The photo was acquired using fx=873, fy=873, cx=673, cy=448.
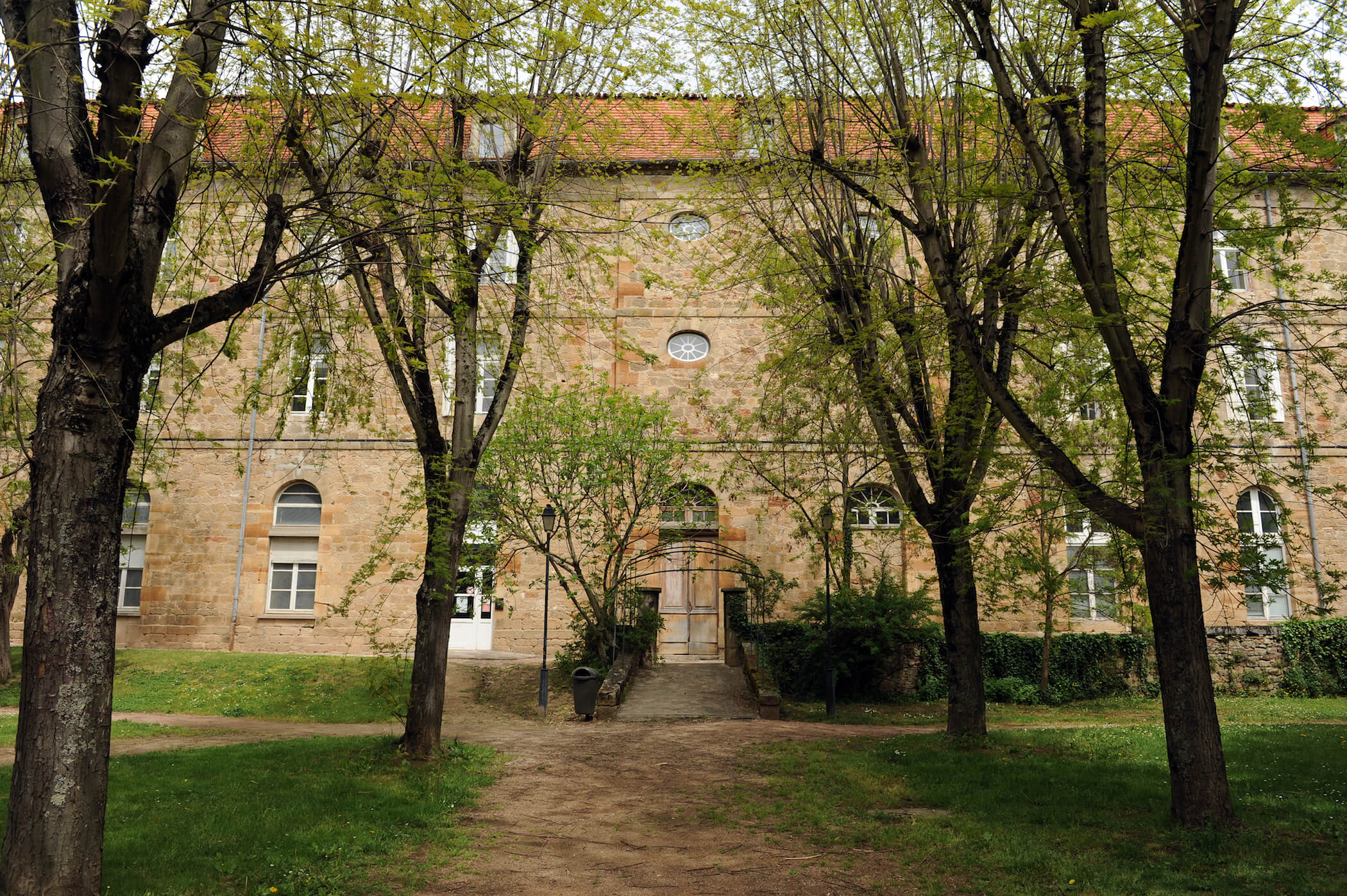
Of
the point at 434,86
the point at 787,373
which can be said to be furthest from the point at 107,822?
the point at 787,373

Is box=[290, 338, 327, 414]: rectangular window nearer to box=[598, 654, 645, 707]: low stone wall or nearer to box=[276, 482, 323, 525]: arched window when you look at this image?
box=[598, 654, 645, 707]: low stone wall

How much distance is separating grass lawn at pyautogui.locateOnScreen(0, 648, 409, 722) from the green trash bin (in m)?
2.54

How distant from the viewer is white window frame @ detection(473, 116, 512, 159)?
23.0ft

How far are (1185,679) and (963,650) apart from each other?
396 cm

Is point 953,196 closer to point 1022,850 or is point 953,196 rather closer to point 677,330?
point 1022,850

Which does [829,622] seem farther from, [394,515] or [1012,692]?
[394,515]

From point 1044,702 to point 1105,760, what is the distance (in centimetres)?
717

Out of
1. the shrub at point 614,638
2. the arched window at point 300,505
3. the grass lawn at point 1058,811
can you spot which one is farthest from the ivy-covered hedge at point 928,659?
the arched window at point 300,505

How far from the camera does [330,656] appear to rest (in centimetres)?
1705

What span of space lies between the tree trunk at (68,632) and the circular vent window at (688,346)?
15371 mm

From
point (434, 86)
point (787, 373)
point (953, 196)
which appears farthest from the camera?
point (787, 373)

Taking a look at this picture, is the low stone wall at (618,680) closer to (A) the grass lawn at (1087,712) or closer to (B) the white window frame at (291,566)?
(A) the grass lawn at (1087,712)

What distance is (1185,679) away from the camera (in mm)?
6258

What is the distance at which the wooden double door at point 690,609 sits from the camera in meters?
18.5
